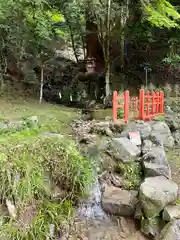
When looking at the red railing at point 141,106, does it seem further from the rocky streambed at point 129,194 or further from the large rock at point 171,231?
the large rock at point 171,231

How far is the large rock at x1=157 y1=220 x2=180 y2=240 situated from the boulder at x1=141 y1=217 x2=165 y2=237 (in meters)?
0.13

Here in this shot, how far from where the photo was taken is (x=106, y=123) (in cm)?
715

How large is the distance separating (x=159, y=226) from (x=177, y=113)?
626 cm

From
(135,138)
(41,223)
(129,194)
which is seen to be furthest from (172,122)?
(41,223)

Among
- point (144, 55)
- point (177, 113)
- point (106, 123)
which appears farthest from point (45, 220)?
point (144, 55)

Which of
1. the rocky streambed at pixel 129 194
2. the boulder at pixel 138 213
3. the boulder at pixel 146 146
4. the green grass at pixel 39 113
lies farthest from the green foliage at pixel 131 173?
the green grass at pixel 39 113

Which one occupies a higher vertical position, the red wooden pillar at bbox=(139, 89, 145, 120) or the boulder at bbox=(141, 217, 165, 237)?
the red wooden pillar at bbox=(139, 89, 145, 120)

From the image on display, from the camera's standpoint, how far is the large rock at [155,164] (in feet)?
16.2

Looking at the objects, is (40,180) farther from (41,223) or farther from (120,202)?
(120,202)

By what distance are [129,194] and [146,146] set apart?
1.52 meters

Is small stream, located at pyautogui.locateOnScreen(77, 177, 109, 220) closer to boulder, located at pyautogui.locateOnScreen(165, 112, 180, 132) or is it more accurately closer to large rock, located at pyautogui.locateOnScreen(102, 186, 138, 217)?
large rock, located at pyautogui.locateOnScreen(102, 186, 138, 217)

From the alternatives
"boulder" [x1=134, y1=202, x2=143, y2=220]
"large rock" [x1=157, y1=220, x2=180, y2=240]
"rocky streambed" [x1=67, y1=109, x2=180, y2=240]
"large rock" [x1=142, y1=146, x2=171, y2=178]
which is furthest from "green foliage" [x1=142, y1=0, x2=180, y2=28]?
"large rock" [x1=157, y1=220, x2=180, y2=240]

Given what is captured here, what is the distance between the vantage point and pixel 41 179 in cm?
406

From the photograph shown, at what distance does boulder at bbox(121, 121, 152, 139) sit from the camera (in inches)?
261
